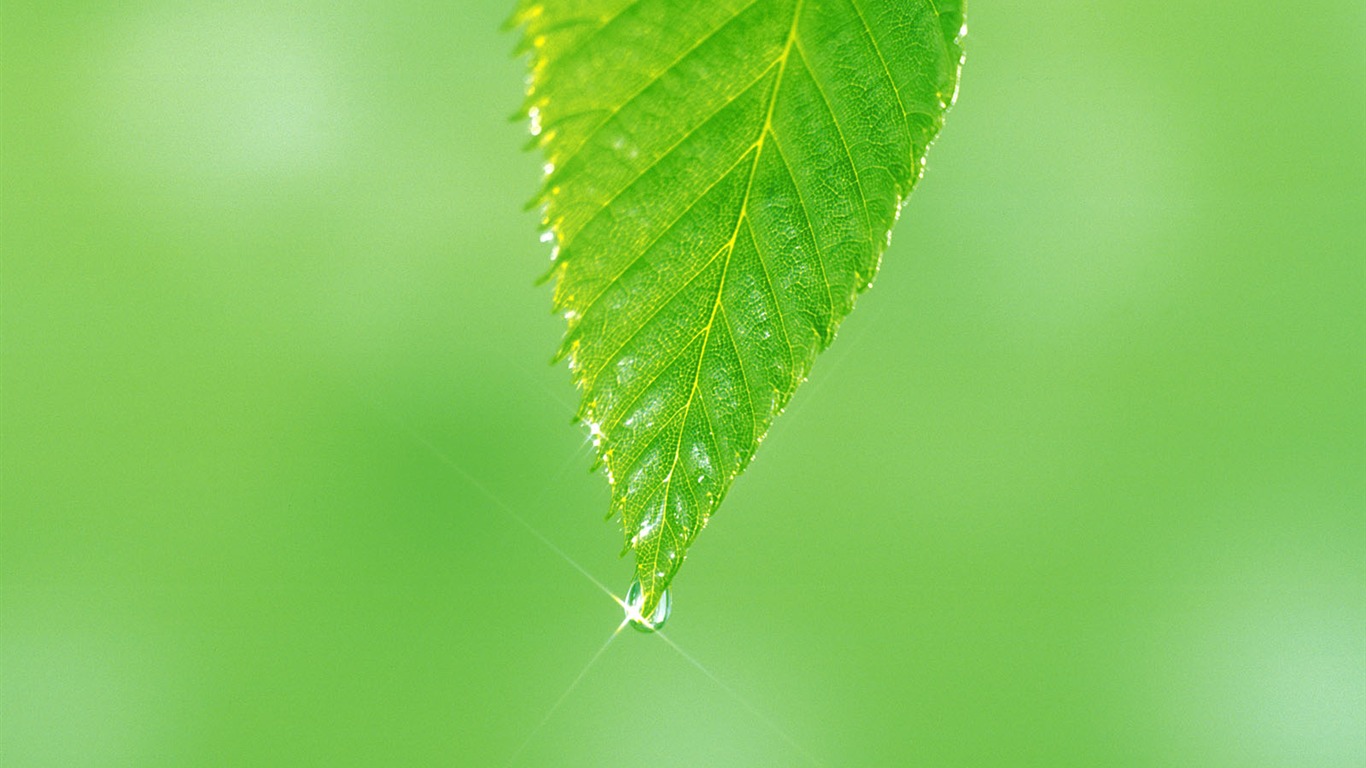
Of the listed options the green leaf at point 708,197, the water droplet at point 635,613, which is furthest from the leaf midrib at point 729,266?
the water droplet at point 635,613

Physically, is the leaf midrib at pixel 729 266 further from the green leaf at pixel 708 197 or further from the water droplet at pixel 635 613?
the water droplet at pixel 635 613

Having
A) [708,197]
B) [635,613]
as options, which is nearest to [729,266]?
[708,197]

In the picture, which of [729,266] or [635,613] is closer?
[729,266]

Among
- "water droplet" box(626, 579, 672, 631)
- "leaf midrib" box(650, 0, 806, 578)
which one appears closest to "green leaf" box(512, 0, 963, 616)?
"leaf midrib" box(650, 0, 806, 578)

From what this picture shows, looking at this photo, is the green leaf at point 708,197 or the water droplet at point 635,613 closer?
the green leaf at point 708,197

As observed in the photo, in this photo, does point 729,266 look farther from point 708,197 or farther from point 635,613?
point 635,613

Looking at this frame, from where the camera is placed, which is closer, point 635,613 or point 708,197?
point 708,197
